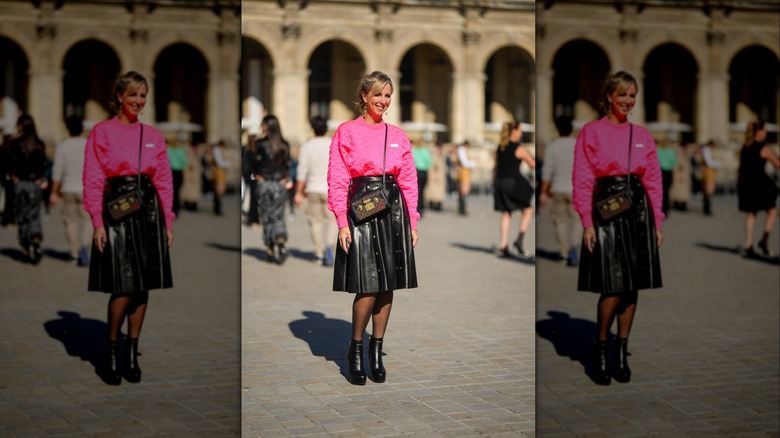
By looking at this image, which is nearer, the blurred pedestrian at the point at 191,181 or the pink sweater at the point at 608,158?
the pink sweater at the point at 608,158

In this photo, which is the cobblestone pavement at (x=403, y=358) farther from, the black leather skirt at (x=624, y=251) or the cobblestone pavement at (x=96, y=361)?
the black leather skirt at (x=624, y=251)

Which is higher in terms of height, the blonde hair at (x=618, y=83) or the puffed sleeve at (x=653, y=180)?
the blonde hair at (x=618, y=83)

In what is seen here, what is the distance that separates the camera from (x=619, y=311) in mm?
6145

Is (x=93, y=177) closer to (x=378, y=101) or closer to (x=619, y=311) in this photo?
(x=378, y=101)

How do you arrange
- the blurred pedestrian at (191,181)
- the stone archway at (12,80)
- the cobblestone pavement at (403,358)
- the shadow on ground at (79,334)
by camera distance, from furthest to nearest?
the stone archway at (12,80)
the blurred pedestrian at (191,181)
the shadow on ground at (79,334)
the cobblestone pavement at (403,358)

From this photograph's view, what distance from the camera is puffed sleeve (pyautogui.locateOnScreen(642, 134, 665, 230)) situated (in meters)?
5.84

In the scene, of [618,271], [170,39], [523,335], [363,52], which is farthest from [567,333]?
[363,52]

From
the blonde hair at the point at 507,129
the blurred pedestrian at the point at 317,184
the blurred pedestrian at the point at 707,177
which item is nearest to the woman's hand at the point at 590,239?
the blurred pedestrian at the point at 317,184

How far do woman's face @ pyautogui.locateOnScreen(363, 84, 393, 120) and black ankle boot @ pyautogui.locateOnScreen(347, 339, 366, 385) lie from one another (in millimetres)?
1131

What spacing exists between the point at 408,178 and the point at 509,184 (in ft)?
24.8

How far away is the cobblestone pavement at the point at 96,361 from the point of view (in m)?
5.31

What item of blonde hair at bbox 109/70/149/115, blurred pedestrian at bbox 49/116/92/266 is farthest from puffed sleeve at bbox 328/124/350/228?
blurred pedestrian at bbox 49/116/92/266

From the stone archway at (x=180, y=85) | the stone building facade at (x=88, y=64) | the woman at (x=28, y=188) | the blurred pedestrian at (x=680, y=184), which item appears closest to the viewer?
the woman at (x=28, y=188)

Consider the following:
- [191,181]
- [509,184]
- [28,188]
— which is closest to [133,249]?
[28,188]
